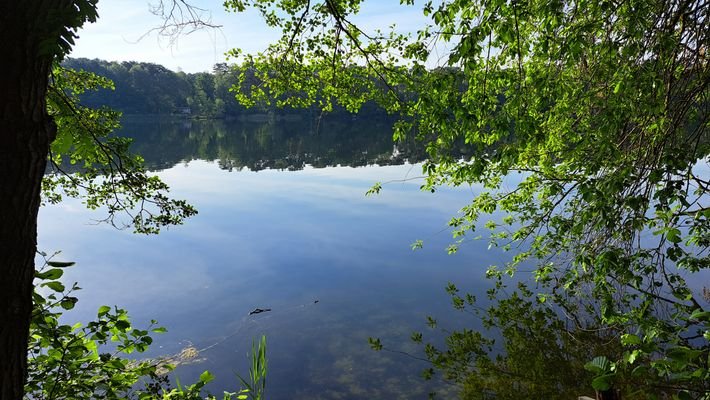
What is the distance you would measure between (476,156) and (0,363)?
422 cm

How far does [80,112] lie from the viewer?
5.00 m

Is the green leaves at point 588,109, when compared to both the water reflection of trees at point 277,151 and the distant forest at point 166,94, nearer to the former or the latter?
the water reflection of trees at point 277,151

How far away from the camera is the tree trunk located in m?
1.93

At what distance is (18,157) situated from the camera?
1957 mm

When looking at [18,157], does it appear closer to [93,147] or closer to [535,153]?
[93,147]

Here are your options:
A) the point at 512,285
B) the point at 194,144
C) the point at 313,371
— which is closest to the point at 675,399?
the point at 313,371

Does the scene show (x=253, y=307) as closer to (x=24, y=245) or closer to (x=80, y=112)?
(x=80, y=112)

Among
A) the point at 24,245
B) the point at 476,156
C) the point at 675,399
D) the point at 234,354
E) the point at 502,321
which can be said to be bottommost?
the point at 234,354

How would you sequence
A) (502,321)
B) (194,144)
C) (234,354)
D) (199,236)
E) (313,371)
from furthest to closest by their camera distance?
(194,144), (199,236), (502,321), (234,354), (313,371)

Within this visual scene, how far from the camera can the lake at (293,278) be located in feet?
30.1

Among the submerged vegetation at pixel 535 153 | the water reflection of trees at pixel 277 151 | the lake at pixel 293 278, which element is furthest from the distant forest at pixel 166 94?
the submerged vegetation at pixel 535 153

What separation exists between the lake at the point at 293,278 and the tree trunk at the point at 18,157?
6.92 meters

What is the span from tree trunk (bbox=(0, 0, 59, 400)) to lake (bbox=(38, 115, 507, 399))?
6921mm

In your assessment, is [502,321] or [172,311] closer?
[502,321]
